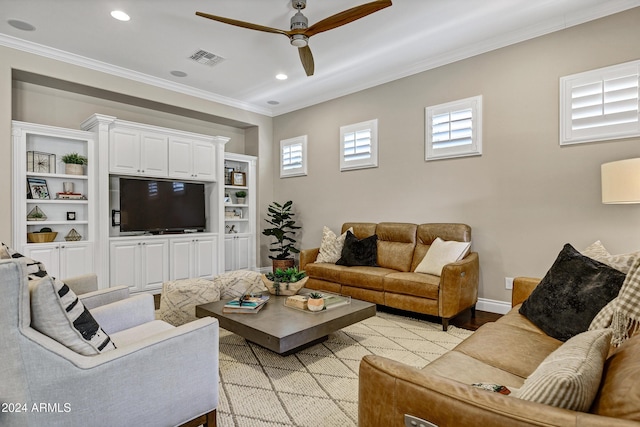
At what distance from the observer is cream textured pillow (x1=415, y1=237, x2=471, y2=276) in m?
3.55

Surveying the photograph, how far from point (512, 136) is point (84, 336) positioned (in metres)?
3.98

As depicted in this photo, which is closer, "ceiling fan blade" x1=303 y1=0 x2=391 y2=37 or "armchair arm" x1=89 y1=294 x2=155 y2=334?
"armchair arm" x1=89 y1=294 x2=155 y2=334

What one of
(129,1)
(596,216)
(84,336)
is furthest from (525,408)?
(129,1)

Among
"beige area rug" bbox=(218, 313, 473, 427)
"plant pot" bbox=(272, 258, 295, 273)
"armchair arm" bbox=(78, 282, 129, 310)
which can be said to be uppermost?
"armchair arm" bbox=(78, 282, 129, 310)

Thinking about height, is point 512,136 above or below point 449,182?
above

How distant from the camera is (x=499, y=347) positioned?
171 centimetres

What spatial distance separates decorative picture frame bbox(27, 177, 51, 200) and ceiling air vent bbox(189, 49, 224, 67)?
92.0 inches

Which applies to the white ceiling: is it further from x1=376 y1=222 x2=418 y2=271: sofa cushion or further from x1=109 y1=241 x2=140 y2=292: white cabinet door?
x1=109 y1=241 x2=140 y2=292: white cabinet door

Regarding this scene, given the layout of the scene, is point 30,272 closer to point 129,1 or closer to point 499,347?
point 499,347

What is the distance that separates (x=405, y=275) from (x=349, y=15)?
8.12 ft

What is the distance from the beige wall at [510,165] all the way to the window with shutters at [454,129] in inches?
3.3

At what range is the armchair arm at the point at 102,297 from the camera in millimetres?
2174

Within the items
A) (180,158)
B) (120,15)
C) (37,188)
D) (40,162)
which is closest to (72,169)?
(40,162)

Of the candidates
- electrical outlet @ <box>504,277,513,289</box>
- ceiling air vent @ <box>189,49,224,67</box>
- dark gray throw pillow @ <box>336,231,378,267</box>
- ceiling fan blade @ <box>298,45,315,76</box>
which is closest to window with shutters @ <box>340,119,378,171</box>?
dark gray throw pillow @ <box>336,231,378,267</box>
